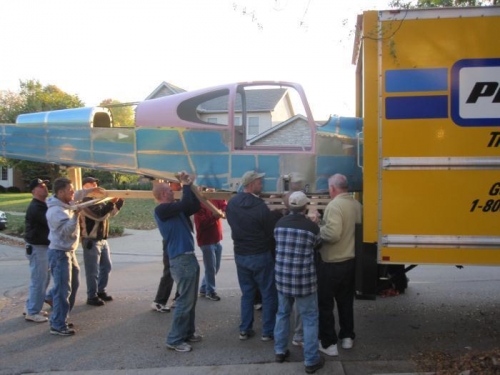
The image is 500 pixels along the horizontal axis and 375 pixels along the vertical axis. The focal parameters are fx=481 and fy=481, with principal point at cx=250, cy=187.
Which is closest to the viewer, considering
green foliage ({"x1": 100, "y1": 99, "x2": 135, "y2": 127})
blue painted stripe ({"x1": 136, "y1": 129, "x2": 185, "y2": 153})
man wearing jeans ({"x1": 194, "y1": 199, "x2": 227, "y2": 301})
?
blue painted stripe ({"x1": 136, "y1": 129, "x2": 185, "y2": 153})

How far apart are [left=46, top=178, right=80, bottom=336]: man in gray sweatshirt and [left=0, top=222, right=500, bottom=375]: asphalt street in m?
0.27

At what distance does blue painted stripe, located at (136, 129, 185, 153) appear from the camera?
580 cm

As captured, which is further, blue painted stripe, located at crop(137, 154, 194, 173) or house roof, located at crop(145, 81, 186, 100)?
house roof, located at crop(145, 81, 186, 100)

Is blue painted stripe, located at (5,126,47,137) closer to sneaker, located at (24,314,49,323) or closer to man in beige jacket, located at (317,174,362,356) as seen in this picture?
sneaker, located at (24,314,49,323)

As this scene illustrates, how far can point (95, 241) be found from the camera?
6738 mm

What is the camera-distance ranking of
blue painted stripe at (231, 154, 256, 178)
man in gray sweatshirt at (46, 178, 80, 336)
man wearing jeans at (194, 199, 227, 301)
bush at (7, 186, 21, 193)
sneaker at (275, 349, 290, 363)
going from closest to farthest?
sneaker at (275, 349, 290, 363), man in gray sweatshirt at (46, 178, 80, 336), blue painted stripe at (231, 154, 256, 178), man wearing jeans at (194, 199, 227, 301), bush at (7, 186, 21, 193)

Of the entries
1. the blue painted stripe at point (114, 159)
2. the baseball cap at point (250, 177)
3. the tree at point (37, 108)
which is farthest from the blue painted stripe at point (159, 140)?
the tree at point (37, 108)

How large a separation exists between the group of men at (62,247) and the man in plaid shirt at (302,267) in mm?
2580

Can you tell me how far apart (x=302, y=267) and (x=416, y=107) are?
177 centimetres

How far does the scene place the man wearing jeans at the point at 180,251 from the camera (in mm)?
4965

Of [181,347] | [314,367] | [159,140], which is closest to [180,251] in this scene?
[181,347]

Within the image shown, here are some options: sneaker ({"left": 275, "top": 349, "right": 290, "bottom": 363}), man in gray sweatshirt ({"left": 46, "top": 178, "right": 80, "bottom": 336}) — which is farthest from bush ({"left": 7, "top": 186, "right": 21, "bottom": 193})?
sneaker ({"left": 275, "top": 349, "right": 290, "bottom": 363})

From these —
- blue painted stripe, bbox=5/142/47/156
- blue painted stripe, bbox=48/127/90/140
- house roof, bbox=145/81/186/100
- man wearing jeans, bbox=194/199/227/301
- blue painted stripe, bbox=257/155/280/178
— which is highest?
house roof, bbox=145/81/186/100

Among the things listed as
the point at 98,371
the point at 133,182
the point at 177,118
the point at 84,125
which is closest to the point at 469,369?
the point at 98,371
